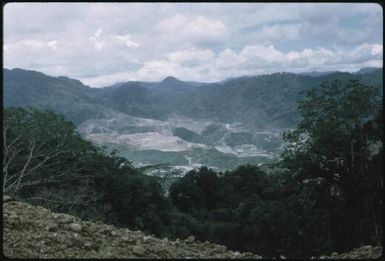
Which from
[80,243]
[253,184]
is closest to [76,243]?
[80,243]

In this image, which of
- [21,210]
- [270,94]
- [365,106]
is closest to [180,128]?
[270,94]

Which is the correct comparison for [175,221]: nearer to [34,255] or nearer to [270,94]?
[34,255]

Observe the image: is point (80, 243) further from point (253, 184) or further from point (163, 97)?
point (163, 97)

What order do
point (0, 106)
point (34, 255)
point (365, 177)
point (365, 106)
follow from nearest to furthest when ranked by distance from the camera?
1. point (0, 106)
2. point (34, 255)
3. point (365, 177)
4. point (365, 106)

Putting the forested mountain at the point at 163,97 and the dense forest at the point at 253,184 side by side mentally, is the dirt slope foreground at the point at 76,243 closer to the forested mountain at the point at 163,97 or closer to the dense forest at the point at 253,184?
the dense forest at the point at 253,184

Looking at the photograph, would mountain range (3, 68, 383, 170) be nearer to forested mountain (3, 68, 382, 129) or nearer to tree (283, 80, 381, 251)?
forested mountain (3, 68, 382, 129)
